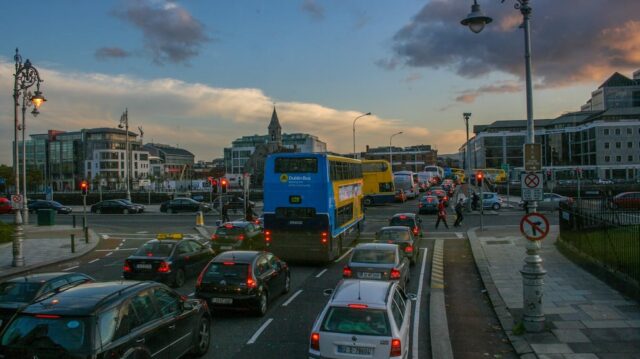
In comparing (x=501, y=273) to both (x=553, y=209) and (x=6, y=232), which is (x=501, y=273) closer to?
(x=6, y=232)

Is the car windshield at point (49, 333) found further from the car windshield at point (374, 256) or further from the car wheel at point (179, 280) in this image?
the car wheel at point (179, 280)

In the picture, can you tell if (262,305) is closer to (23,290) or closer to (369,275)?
(369,275)

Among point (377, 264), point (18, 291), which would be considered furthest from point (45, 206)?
point (377, 264)

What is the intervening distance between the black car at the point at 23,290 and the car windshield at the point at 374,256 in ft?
24.9

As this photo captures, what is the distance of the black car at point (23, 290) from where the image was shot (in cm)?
1053

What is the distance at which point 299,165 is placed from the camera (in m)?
20.7

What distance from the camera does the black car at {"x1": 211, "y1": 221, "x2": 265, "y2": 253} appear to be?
77.0ft

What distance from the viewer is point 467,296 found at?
630 inches

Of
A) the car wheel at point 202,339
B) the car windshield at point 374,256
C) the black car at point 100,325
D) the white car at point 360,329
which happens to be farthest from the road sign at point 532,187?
the black car at point 100,325

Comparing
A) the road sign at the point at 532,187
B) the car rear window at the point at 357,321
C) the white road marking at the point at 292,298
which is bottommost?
the white road marking at the point at 292,298

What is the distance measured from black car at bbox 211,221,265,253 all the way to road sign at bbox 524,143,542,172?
1425 centimetres

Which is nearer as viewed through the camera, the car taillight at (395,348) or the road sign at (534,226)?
the car taillight at (395,348)

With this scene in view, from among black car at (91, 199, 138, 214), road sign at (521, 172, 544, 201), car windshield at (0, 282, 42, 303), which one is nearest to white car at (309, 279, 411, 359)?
road sign at (521, 172, 544, 201)

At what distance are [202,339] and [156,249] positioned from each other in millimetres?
7799
